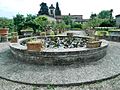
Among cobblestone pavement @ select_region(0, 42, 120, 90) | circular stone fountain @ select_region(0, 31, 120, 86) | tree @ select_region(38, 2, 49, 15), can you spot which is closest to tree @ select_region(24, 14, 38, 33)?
circular stone fountain @ select_region(0, 31, 120, 86)

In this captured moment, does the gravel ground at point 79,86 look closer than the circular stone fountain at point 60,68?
Yes

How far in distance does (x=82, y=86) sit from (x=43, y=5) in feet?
198

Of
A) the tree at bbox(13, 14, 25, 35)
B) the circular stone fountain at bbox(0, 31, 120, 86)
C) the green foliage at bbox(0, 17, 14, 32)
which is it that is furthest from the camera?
the green foliage at bbox(0, 17, 14, 32)

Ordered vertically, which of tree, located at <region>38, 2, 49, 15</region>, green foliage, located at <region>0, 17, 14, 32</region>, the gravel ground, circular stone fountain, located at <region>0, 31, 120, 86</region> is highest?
tree, located at <region>38, 2, 49, 15</region>

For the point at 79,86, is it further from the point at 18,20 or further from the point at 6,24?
the point at 6,24

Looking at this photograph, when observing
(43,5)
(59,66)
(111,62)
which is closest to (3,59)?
(59,66)

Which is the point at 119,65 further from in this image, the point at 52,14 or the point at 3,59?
the point at 52,14

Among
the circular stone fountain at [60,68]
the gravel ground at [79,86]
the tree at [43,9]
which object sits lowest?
the gravel ground at [79,86]

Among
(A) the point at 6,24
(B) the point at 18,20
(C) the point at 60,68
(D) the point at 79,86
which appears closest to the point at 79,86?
(D) the point at 79,86

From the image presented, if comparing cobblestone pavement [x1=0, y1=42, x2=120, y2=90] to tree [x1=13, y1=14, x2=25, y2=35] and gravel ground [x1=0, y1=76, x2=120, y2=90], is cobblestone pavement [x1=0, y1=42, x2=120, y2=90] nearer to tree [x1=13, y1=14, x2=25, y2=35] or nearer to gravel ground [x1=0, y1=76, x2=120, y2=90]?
gravel ground [x1=0, y1=76, x2=120, y2=90]

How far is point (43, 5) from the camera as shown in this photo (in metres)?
64.2

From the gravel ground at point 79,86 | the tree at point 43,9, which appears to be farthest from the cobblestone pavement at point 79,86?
the tree at point 43,9

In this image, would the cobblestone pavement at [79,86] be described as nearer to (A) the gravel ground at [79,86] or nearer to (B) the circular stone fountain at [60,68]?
(A) the gravel ground at [79,86]

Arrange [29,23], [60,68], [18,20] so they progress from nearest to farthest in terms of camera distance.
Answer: [60,68]
[29,23]
[18,20]
